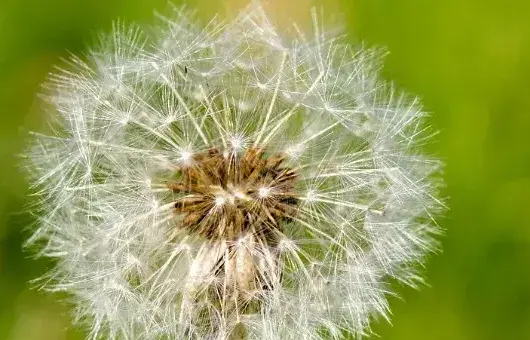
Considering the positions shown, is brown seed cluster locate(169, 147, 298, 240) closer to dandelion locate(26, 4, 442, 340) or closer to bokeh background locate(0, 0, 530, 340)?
dandelion locate(26, 4, 442, 340)

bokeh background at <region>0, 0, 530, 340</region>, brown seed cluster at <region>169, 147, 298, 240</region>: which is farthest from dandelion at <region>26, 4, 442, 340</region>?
bokeh background at <region>0, 0, 530, 340</region>

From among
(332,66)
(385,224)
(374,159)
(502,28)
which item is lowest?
(385,224)

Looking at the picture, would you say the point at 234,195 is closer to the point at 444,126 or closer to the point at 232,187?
the point at 232,187

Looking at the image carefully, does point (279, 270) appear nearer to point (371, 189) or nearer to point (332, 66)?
point (371, 189)

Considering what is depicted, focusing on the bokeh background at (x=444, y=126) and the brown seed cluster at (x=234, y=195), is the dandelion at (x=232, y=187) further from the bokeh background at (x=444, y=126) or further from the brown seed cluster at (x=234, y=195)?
the bokeh background at (x=444, y=126)

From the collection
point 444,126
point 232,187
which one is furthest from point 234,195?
point 444,126

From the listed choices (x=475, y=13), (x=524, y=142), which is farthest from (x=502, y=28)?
(x=524, y=142)
